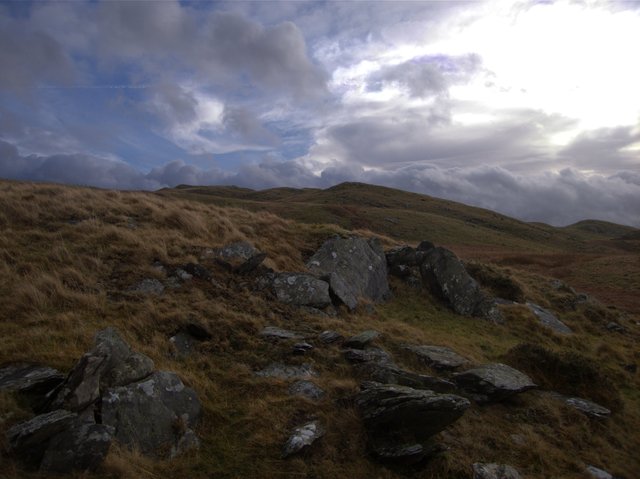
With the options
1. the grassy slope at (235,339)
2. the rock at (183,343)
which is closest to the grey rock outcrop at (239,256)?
the grassy slope at (235,339)

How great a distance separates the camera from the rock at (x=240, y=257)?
1588 cm

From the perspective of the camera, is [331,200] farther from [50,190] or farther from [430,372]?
[430,372]

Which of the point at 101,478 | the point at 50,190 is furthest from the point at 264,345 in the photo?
the point at 50,190

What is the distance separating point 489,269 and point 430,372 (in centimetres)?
1618

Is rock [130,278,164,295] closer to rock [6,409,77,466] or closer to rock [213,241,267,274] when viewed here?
rock [213,241,267,274]

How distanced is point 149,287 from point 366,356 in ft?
22.9

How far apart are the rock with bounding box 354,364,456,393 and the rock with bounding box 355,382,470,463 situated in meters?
1.54

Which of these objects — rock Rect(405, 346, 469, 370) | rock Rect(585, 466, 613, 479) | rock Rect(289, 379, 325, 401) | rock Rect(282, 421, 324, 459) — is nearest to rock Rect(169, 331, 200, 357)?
rock Rect(289, 379, 325, 401)

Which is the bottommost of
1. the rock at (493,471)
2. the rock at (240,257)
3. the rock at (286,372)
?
the rock at (493,471)

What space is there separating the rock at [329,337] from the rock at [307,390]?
2344 millimetres

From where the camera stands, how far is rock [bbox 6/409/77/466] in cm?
598

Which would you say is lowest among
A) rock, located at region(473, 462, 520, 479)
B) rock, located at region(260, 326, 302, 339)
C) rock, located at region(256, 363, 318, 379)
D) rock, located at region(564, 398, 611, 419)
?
rock, located at region(564, 398, 611, 419)

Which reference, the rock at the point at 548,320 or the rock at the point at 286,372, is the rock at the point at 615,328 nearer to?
the rock at the point at 548,320

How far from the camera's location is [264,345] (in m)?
11.3
